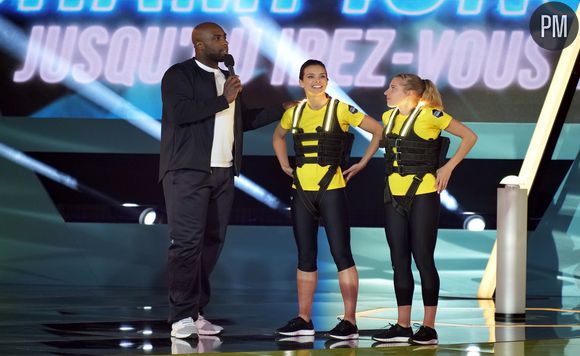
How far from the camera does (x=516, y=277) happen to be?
24.2 feet

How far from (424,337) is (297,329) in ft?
2.31

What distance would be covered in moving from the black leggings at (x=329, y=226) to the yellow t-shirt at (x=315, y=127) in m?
0.05

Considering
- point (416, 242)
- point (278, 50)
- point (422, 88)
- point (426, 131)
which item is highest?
point (278, 50)

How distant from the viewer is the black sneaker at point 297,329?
6.06 meters

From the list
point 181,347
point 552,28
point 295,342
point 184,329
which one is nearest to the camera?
point 181,347

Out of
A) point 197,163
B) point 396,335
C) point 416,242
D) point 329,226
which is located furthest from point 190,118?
point 396,335

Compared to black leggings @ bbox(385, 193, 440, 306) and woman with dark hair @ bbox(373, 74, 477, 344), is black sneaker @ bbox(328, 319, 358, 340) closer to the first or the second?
woman with dark hair @ bbox(373, 74, 477, 344)

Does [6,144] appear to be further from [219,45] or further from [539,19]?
[539,19]

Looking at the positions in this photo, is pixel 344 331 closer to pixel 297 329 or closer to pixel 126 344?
pixel 297 329

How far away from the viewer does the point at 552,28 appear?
910 cm

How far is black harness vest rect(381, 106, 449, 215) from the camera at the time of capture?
589cm

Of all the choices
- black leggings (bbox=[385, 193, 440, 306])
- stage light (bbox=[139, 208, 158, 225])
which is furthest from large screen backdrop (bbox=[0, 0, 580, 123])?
black leggings (bbox=[385, 193, 440, 306])

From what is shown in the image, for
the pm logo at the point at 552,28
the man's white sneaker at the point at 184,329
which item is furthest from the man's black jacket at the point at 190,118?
the pm logo at the point at 552,28

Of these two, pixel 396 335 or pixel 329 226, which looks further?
pixel 329 226
